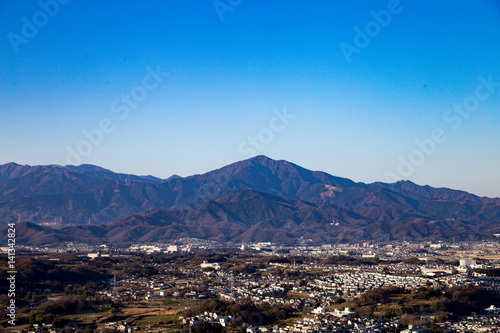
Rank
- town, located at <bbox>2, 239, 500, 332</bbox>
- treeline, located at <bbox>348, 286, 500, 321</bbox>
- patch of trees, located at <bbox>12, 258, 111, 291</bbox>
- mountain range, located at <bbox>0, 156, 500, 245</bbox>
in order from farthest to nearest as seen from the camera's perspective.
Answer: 1. mountain range, located at <bbox>0, 156, 500, 245</bbox>
2. patch of trees, located at <bbox>12, 258, 111, 291</bbox>
3. treeline, located at <bbox>348, 286, 500, 321</bbox>
4. town, located at <bbox>2, 239, 500, 332</bbox>

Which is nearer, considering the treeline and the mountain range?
the treeline

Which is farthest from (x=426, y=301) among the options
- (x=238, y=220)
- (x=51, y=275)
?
(x=238, y=220)

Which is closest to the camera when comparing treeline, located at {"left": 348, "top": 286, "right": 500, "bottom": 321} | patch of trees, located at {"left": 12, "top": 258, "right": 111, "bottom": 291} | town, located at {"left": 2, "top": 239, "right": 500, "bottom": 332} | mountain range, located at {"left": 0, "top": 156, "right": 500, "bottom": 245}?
town, located at {"left": 2, "top": 239, "right": 500, "bottom": 332}

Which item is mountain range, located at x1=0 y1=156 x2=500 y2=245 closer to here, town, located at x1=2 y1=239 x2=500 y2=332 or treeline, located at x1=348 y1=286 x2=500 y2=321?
town, located at x1=2 y1=239 x2=500 y2=332

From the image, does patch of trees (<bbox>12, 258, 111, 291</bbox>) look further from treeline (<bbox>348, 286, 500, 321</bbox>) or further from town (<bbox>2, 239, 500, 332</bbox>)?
treeline (<bbox>348, 286, 500, 321</bbox>)

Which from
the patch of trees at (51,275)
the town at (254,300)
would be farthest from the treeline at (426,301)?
the patch of trees at (51,275)

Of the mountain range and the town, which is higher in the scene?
the mountain range

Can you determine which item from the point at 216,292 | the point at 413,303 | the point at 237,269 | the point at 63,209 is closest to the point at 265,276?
the point at 237,269

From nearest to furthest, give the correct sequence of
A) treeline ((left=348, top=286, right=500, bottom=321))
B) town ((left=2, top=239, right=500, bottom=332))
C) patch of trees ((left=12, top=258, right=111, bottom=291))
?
1. town ((left=2, top=239, right=500, bottom=332))
2. treeline ((left=348, top=286, right=500, bottom=321))
3. patch of trees ((left=12, top=258, right=111, bottom=291))

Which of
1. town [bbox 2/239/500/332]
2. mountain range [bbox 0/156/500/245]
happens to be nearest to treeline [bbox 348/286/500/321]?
town [bbox 2/239/500/332]

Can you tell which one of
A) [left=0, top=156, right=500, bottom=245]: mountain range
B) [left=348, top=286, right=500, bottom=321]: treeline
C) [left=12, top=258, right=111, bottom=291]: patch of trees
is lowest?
[left=348, top=286, right=500, bottom=321]: treeline

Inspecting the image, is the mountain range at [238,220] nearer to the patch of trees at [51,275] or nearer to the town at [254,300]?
the patch of trees at [51,275]

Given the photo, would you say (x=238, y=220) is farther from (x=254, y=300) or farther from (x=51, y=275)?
(x=254, y=300)
